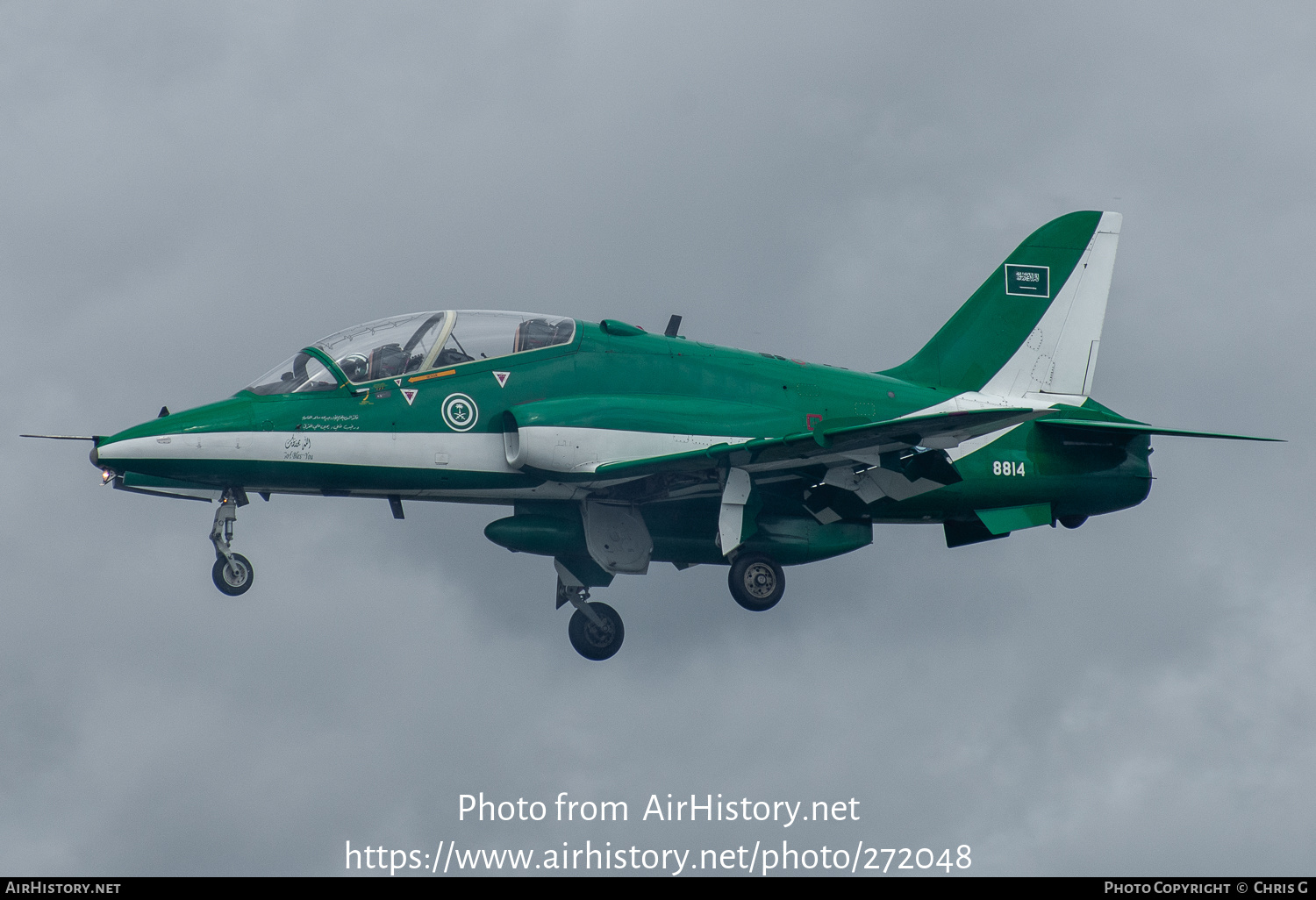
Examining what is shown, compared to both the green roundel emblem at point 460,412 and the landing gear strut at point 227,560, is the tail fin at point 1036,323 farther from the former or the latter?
the landing gear strut at point 227,560

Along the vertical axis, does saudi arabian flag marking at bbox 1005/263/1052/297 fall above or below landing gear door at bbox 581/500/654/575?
above

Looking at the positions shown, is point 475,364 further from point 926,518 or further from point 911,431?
point 926,518

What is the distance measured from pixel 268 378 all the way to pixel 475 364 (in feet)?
9.06

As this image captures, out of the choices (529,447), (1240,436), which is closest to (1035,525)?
(1240,436)

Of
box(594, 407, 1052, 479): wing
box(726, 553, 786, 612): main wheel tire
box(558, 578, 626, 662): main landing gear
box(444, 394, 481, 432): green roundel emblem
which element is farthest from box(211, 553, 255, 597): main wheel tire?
box(726, 553, 786, 612): main wheel tire

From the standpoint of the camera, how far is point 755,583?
73.3 feet

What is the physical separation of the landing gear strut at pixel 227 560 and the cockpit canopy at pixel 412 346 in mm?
1629

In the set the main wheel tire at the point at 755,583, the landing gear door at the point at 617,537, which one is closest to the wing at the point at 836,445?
the main wheel tire at the point at 755,583

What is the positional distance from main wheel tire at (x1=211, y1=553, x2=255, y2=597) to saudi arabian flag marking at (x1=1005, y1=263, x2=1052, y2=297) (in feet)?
43.2

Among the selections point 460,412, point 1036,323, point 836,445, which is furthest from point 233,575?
point 1036,323

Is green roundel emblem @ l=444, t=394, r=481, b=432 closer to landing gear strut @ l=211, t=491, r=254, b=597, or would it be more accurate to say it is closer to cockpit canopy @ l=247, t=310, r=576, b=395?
cockpit canopy @ l=247, t=310, r=576, b=395

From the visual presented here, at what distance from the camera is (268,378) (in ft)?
68.8

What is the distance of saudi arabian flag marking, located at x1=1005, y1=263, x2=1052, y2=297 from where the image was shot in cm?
2603

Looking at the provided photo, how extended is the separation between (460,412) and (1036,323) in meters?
10.2
